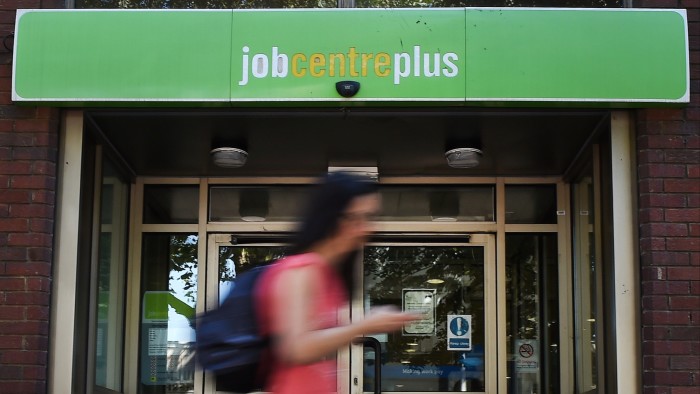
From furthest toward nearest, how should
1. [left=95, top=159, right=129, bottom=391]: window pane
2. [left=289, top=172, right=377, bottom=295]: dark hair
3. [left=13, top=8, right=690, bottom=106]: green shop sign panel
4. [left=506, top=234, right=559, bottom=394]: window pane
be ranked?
[left=506, top=234, right=559, bottom=394]: window pane < [left=95, top=159, right=129, bottom=391]: window pane < [left=13, top=8, right=690, bottom=106]: green shop sign panel < [left=289, top=172, right=377, bottom=295]: dark hair

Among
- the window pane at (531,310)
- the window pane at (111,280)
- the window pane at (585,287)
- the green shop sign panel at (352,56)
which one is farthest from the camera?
the window pane at (531,310)

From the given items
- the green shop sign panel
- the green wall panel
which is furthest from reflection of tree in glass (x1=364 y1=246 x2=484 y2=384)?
the green wall panel

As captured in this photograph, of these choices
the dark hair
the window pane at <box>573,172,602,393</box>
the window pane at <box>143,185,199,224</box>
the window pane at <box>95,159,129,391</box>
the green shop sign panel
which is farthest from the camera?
the window pane at <box>143,185,199,224</box>

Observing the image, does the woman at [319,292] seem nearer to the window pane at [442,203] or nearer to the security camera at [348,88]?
the security camera at [348,88]

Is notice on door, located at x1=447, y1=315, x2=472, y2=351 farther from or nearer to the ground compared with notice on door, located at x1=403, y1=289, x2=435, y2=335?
nearer to the ground

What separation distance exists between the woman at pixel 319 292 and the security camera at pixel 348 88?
3.22 m

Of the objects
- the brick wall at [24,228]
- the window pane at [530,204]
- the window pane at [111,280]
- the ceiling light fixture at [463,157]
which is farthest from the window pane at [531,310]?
the brick wall at [24,228]

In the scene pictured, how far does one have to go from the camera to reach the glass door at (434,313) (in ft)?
26.1

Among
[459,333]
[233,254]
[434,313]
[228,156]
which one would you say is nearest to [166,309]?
[233,254]

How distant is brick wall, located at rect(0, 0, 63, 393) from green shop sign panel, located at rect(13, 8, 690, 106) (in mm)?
204

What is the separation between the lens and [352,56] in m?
5.96

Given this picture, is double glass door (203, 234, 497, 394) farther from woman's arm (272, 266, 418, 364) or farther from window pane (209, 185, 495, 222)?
woman's arm (272, 266, 418, 364)

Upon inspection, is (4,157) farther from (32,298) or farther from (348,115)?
(348,115)

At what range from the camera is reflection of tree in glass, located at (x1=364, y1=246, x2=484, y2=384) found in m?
8.04
